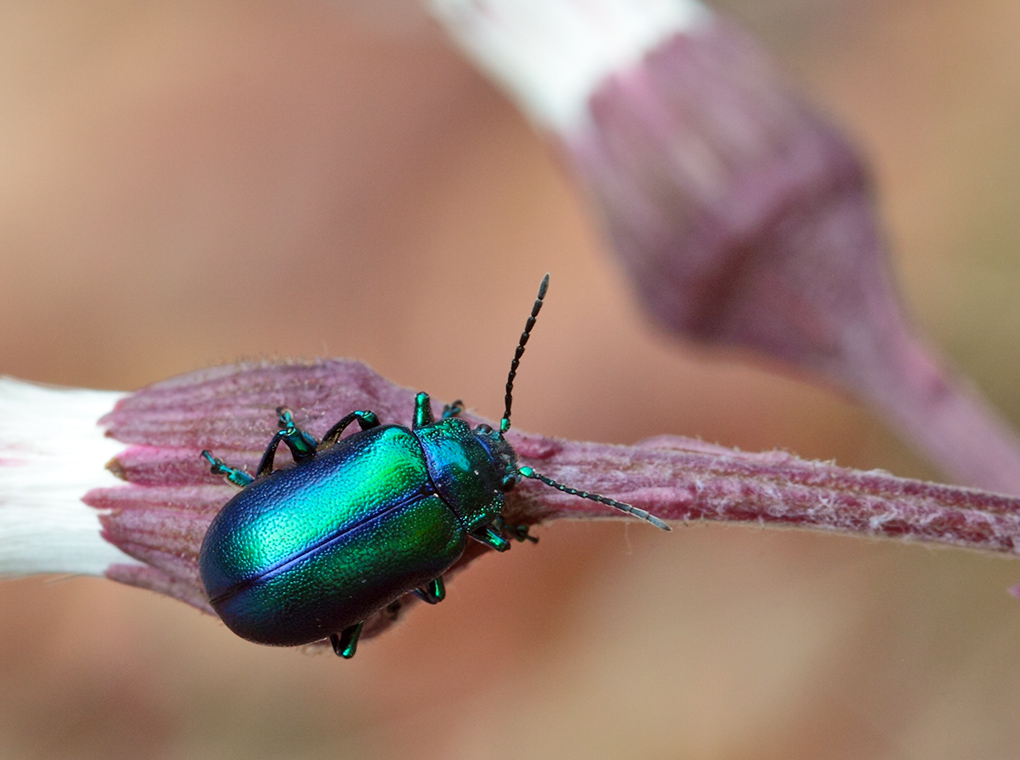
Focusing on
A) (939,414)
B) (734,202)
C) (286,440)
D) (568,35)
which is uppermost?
(568,35)

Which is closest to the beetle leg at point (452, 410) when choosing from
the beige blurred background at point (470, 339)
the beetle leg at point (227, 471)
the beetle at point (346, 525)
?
the beetle at point (346, 525)

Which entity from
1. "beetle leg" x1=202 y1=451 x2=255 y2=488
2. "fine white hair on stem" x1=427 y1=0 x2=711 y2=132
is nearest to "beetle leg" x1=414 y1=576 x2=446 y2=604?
"beetle leg" x1=202 y1=451 x2=255 y2=488

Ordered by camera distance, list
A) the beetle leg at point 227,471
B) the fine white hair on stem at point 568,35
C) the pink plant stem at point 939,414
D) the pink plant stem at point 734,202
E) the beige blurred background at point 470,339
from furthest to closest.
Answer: the beige blurred background at point 470,339 < the fine white hair on stem at point 568,35 < the pink plant stem at point 734,202 < the pink plant stem at point 939,414 < the beetle leg at point 227,471

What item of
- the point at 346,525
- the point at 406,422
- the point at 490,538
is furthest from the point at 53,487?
the point at 490,538

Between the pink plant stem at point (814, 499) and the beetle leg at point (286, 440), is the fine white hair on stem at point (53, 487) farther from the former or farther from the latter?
the pink plant stem at point (814, 499)

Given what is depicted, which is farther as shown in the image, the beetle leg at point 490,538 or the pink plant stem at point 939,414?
the pink plant stem at point 939,414

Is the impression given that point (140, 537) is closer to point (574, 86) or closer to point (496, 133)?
point (574, 86)

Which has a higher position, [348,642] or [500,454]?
[500,454]

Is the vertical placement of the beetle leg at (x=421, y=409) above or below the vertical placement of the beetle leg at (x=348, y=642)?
above

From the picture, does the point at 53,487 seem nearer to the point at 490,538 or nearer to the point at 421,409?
the point at 421,409
